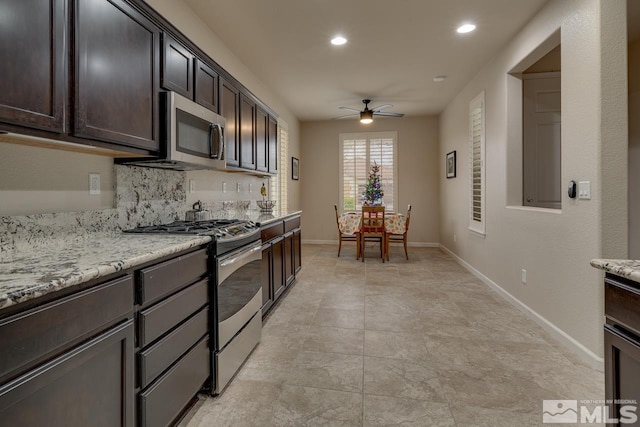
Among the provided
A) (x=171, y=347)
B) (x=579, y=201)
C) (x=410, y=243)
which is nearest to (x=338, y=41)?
(x=579, y=201)

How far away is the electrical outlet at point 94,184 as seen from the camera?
181cm

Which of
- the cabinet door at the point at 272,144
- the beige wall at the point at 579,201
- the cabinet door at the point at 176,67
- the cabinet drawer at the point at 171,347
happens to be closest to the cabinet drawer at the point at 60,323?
the cabinet drawer at the point at 171,347

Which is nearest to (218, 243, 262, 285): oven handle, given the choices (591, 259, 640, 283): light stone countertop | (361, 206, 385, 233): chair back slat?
(591, 259, 640, 283): light stone countertop

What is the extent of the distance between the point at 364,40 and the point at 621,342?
10.9ft

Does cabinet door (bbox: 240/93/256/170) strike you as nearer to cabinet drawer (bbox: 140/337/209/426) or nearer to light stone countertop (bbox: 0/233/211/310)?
light stone countertop (bbox: 0/233/211/310)

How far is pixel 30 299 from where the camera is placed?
826 mm

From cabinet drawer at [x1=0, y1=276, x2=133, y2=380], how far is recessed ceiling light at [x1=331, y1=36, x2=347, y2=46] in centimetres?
315

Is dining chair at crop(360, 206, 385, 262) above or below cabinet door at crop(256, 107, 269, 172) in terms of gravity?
below

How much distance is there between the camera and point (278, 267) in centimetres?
328

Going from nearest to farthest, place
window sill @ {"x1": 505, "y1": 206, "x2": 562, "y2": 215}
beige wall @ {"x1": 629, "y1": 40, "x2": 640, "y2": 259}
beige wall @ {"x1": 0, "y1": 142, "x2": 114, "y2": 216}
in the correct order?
beige wall @ {"x1": 0, "y1": 142, "x2": 114, "y2": 216} < window sill @ {"x1": 505, "y1": 206, "x2": 562, "y2": 215} < beige wall @ {"x1": 629, "y1": 40, "x2": 640, "y2": 259}

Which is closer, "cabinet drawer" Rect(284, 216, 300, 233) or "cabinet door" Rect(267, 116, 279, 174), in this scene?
"cabinet drawer" Rect(284, 216, 300, 233)

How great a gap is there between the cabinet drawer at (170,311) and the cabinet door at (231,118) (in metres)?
1.44

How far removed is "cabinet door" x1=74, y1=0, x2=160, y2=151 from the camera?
4.49 feet

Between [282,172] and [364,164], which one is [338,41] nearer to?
[282,172]
